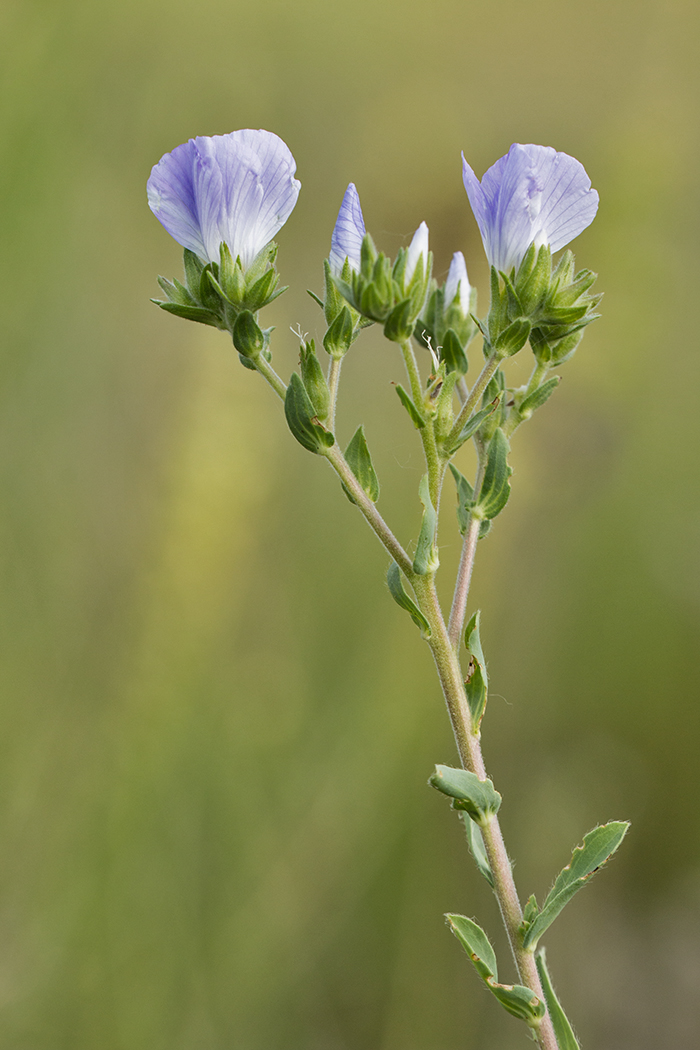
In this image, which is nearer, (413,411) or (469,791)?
(469,791)

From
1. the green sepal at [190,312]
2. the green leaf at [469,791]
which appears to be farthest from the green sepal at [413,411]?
the green leaf at [469,791]

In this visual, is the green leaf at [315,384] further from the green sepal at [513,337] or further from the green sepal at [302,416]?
the green sepal at [513,337]

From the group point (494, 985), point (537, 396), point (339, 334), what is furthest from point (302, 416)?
point (494, 985)

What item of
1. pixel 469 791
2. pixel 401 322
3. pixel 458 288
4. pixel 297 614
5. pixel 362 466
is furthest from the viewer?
pixel 297 614

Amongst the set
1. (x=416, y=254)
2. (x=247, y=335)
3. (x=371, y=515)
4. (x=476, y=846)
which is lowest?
(x=476, y=846)

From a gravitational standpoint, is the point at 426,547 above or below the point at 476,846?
above

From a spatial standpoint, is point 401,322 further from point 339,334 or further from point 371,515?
point 371,515

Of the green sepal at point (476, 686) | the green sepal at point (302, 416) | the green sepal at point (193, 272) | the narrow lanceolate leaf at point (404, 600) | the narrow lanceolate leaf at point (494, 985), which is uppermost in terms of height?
the green sepal at point (193, 272)

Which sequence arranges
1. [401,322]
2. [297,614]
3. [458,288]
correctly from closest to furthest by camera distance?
[401,322] < [458,288] < [297,614]
